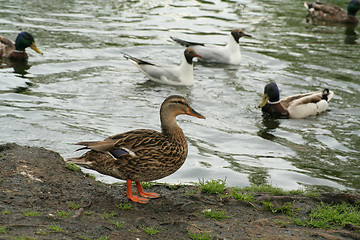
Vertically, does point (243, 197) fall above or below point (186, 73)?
above

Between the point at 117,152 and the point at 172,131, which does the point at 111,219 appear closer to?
the point at 117,152

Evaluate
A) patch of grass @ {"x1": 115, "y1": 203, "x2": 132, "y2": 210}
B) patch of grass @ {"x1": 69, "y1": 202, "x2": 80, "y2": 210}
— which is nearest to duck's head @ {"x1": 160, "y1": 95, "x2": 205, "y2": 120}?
patch of grass @ {"x1": 115, "y1": 203, "x2": 132, "y2": 210}

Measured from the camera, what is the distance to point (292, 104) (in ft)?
41.6

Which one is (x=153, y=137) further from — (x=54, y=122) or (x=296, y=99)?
(x=296, y=99)

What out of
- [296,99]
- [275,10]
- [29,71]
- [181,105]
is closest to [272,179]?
[181,105]

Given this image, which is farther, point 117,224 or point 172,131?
point 172,131

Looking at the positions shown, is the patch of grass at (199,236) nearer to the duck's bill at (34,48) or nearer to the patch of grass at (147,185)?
the patch of grass at (147,185)

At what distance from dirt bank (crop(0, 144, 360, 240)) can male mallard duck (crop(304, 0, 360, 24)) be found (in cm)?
1706

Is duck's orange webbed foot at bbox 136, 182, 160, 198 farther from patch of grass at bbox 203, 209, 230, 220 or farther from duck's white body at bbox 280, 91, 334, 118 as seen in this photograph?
duck's white body at bbox 280, 91, 334, 118

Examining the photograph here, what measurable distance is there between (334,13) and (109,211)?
18.6m

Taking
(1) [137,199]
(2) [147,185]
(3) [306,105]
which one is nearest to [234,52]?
(3) [306,105]

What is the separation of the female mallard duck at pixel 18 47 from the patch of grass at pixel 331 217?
458 inches

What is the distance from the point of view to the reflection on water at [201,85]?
31.8 feet

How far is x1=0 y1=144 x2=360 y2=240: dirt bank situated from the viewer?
17.5 ft
